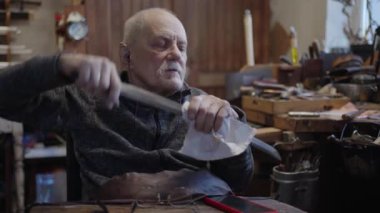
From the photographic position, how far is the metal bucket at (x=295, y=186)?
1.85 m

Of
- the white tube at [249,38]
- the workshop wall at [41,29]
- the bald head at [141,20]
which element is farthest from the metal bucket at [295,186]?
the workshop wall at [41,29]

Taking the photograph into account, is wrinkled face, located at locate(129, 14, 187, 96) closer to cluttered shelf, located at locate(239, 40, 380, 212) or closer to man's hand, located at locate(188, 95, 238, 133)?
man's hand, located at locate(188, 95, 238, 133)

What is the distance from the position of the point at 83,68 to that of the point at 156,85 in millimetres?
477

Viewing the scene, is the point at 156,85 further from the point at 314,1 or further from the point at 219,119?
the point at 314,1

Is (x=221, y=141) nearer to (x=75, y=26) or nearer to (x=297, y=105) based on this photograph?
(x=297, y=105)

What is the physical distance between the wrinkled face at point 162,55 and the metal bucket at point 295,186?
2.34 ft

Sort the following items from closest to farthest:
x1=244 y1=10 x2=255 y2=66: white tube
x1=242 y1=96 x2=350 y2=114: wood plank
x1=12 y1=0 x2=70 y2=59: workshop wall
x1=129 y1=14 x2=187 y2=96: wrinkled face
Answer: x1=129 y1=14 x2=187 y2=96: wrinkled face
x1=242 y1=96 x2=350 y2=114: wood plank
x1=12 y1=0 x2=70 y2=59: workshop wall
x1=244 y1=10 x2=255 y2=66: white tube

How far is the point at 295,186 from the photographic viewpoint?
186 cm

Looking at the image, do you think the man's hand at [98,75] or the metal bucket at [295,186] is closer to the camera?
the man's hand at [98,75]

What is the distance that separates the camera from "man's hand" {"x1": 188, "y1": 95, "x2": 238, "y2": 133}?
102cm

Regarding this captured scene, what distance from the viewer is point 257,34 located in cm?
334

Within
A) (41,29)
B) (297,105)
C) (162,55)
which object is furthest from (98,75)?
(41,29)

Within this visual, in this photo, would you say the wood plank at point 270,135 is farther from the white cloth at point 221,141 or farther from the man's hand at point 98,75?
the man's hand at point 98,75

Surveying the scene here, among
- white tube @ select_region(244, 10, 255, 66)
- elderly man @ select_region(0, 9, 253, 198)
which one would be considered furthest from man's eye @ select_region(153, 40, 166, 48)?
white tube @ select_region(244, 10, 255, 66)
